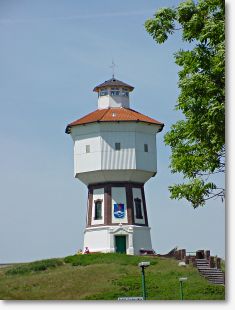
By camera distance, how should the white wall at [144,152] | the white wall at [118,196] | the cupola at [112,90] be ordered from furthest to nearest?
the white wall at [118,196] → the white wall at [144,152] → the cupola at [112,90]

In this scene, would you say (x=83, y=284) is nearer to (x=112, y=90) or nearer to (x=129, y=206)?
(x=112, y=90)

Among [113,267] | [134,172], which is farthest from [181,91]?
[134,172]

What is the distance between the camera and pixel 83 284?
11.9m

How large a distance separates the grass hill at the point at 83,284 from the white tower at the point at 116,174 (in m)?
3.55

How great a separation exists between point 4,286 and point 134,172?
1015 cm

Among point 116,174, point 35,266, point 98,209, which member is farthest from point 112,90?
point 98,209

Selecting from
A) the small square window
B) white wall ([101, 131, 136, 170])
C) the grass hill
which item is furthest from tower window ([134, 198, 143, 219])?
the grass hill

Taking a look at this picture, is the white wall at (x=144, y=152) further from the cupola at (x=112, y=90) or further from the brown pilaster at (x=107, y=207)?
the brown pilaster at (x=107, y=207)

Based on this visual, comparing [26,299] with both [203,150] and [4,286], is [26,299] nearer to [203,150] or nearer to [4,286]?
[4,286]

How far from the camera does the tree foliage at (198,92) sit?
11.0 meters

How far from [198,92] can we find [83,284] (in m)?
3.12

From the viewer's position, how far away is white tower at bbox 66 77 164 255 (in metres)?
18.8

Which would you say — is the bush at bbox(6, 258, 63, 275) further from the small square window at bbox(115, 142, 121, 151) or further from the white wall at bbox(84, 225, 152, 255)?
the white wall at bbox(84, 225, 152, 255)

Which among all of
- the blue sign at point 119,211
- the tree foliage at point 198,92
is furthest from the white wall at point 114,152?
the tree foliage at point 198,92
